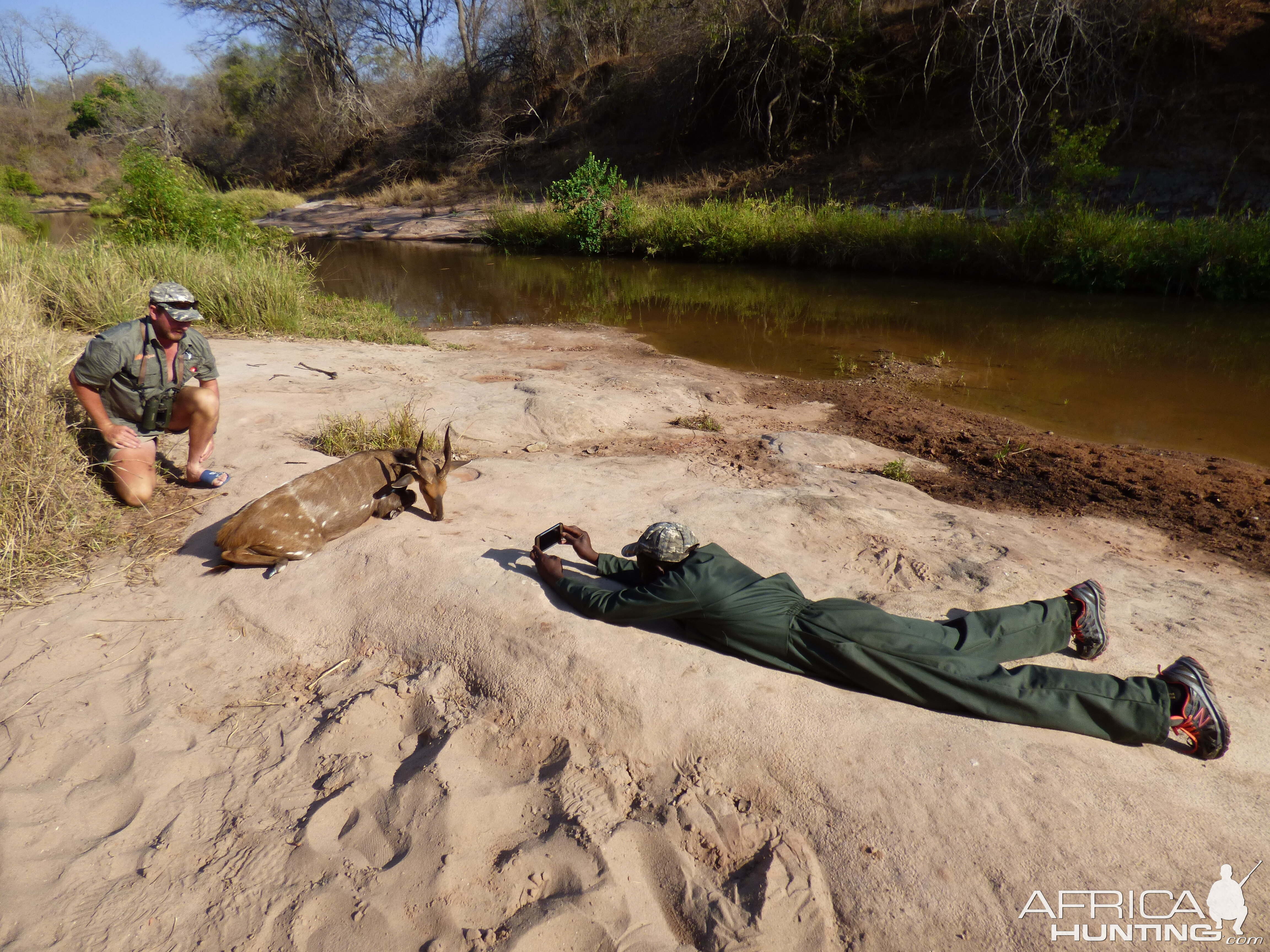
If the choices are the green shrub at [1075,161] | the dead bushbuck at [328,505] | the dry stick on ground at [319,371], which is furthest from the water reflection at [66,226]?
the green shrub at [1075,161]

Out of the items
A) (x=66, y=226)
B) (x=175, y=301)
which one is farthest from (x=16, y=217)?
(x=175, y=301)

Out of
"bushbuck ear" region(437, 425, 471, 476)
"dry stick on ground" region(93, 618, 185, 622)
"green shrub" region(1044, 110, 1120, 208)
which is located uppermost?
"green shrub" region(1044, 110, 1120, 208)

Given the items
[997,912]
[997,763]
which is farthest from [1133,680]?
[997,912]

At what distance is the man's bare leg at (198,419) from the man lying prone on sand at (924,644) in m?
2.59

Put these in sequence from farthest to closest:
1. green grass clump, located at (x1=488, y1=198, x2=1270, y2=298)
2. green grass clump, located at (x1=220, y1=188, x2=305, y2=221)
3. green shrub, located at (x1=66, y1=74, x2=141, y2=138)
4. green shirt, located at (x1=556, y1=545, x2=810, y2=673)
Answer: green shrub, located at (x1=66, y1=74, x2=141, y2=138), green grass clump, located at (x1=220, y1=188, x2=305, y2=221), green grass clump, located at (x1=488, y1=198, x2=1270, y2=298), green shirt, located at (x1=556, y1=545, x2=810, y2=673)

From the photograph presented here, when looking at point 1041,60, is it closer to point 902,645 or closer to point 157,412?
point 902,645

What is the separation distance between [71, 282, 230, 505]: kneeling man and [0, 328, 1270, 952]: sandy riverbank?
0.53 meters

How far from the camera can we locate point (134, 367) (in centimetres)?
474

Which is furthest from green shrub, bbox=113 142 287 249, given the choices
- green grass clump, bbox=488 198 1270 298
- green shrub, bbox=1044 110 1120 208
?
green shrub, bbox=1044 110 1120 208

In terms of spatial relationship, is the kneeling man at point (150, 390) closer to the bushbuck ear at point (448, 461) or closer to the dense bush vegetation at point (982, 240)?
the bushbuck ear at point (448, 461)

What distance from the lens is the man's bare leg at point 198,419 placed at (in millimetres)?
4859

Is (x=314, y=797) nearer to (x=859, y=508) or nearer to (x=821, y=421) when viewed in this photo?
(x=859, y=508)

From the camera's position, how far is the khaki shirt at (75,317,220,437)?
4602 millimetres

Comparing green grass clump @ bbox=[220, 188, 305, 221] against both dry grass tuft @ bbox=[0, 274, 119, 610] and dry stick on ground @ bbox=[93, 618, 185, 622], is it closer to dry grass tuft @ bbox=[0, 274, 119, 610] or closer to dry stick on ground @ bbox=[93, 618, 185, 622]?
dry grass tuft @ bbox=[0, 274, 119, 610]
